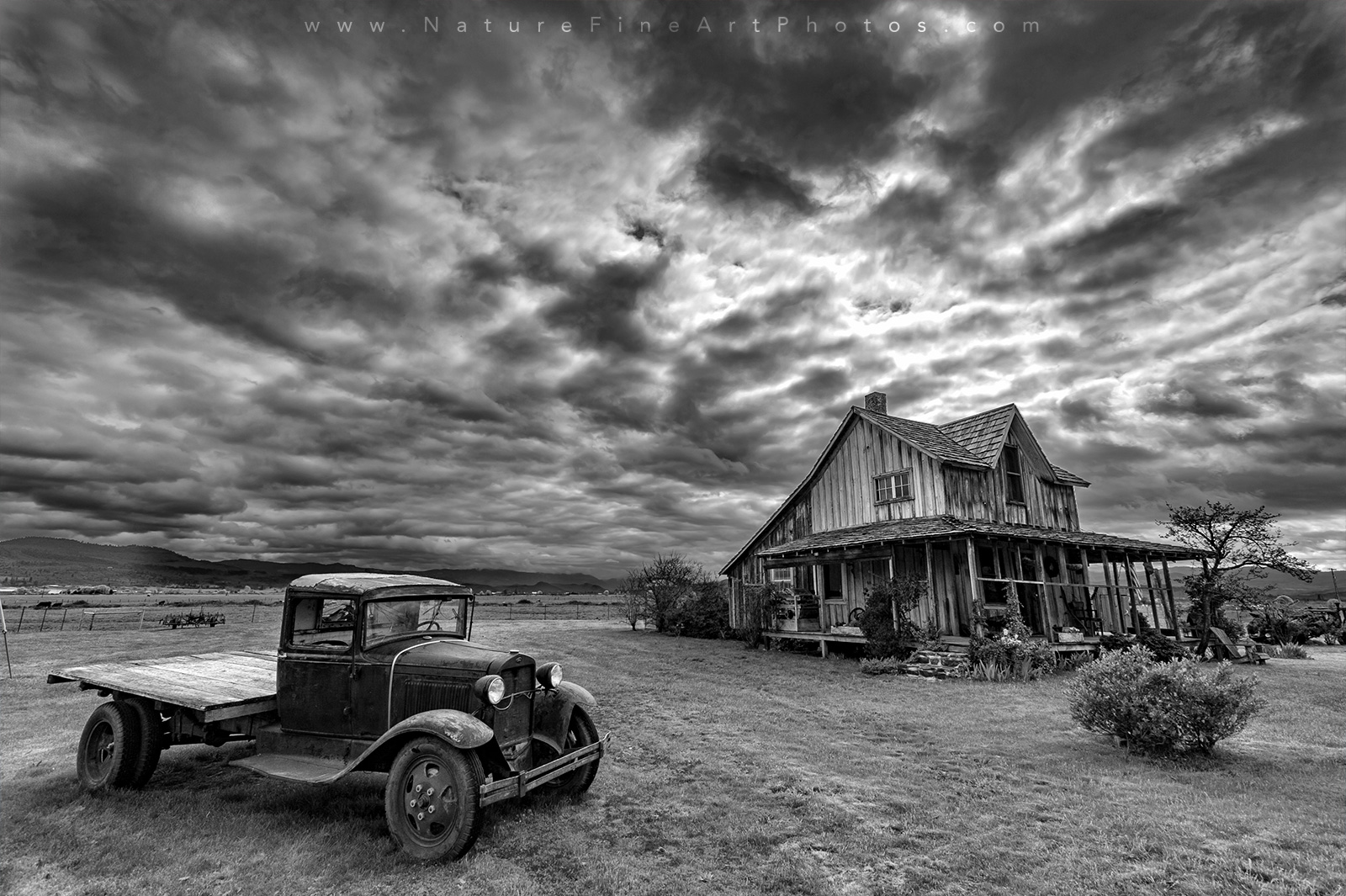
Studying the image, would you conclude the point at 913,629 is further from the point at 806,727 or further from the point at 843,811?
the point at 843,811

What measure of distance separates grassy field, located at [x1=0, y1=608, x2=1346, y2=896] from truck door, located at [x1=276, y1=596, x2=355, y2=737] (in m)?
0.87

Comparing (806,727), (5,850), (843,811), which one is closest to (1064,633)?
(806,727)

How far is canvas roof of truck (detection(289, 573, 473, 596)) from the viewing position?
668 centimetres

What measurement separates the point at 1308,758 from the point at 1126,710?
2397mm

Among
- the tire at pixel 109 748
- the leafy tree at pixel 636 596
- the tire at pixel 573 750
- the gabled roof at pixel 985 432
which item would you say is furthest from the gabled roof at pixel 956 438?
the tire at pixel 109 748

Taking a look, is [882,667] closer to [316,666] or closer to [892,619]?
[892,619]

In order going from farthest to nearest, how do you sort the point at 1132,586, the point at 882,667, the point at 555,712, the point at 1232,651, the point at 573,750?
1. the point at 1132,586
2. the point at 1232,651
3. the point at 882,667
4. the point at 555,712
5. the point at 573,750

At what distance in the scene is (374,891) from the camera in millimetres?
4914

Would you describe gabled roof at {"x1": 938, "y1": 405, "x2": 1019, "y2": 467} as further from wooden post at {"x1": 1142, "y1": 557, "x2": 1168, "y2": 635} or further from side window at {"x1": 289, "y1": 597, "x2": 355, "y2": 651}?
side window at {"x1": 289, "y1": 597, "x2": 355, "y2": 651}

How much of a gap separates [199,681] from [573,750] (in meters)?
4.37

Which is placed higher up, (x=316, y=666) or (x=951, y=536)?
(x=951, y=536)

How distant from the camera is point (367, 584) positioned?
6.77 metres

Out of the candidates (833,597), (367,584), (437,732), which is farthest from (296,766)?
(833,597)

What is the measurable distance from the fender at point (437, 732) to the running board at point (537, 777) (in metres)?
0.37
